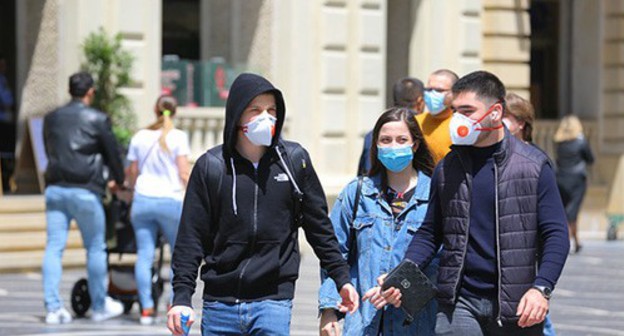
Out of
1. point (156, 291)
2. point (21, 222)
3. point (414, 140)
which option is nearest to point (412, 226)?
point (414, 140)

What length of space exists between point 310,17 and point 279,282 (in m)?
14.5

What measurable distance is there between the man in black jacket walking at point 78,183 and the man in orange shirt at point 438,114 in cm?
365

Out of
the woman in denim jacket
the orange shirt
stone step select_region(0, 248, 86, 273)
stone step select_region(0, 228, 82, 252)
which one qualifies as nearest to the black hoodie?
the woman in denim jacket

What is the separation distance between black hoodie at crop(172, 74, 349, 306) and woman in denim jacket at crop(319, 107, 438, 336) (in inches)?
9.3

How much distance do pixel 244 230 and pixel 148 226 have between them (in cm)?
595

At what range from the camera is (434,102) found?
33.3 feet

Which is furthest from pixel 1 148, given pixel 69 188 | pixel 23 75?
pixel 69 188

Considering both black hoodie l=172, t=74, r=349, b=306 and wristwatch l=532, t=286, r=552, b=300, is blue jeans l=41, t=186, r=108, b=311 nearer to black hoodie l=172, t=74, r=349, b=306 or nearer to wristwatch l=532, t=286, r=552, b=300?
black hoodie l=172, t=74, r=349, b=306

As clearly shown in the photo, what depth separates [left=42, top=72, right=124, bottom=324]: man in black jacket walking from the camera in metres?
13.3

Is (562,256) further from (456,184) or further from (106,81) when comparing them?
(106,81)

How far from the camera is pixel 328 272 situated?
740 centimetres

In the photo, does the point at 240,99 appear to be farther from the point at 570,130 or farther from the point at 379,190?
the point at 570,130

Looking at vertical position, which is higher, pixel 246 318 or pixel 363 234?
pixel 363 234

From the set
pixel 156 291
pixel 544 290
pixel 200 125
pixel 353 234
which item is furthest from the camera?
pixel 200 125
